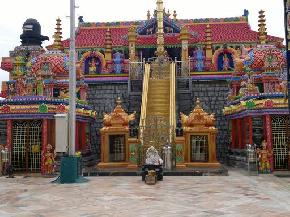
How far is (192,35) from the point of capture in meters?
36.7

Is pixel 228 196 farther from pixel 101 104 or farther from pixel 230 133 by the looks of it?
pixel 101 104

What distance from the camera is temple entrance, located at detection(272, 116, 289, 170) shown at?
2080 centimetres

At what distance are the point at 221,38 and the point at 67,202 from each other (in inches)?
1104

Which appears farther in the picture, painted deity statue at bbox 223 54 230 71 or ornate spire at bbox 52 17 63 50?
painted deity statue at bbox 223 54 230 71

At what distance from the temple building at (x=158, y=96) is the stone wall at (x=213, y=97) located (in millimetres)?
69

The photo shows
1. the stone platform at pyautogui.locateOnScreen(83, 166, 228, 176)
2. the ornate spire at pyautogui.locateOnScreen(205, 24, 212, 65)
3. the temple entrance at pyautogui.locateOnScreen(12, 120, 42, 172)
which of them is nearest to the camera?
the stone platform at pyautogui.locateOnScreen(83, 166, 228, 176)

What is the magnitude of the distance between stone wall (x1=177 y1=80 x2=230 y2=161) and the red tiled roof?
8.12 m

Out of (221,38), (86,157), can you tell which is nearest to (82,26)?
(221,38)

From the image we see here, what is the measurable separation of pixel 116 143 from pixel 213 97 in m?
9.88

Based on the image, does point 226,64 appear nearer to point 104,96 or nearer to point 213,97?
point 213,97

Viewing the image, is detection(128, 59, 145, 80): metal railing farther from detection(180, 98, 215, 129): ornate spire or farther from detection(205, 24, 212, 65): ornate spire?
detection(180, 98, 215, 129): ornate spire

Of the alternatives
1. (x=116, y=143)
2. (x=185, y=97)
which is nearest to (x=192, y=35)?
(x=185, y=97)

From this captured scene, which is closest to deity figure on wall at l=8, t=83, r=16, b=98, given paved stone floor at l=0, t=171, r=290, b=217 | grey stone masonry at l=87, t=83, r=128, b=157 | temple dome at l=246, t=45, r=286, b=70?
grey stone masonry at l=87, t=83, r=128, b=157

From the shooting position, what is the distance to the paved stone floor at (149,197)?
1088cm
